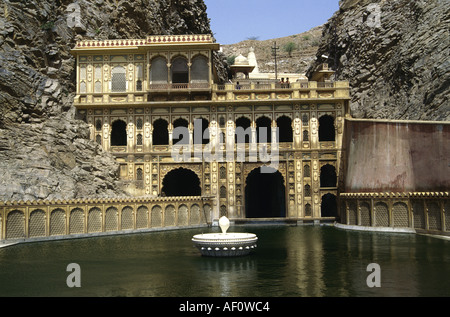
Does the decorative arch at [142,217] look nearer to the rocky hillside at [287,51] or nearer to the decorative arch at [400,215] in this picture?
the decorative arch at [400,215]

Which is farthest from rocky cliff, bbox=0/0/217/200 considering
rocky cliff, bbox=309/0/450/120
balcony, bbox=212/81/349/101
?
rocky cliff, bbox=309/0/450/120

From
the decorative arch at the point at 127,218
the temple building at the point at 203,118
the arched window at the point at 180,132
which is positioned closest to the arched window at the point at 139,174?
the temple building at the point at 203,118

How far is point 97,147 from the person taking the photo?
3544 cm

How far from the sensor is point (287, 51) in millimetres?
96062

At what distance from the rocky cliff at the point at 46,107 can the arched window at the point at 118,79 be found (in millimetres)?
3518

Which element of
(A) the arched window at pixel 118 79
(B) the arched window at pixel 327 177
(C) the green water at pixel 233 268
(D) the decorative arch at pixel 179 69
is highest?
(D) the decorative arch at pixel 179 69

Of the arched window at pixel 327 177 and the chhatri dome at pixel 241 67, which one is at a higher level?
the chhatri dome at pixel 241 67

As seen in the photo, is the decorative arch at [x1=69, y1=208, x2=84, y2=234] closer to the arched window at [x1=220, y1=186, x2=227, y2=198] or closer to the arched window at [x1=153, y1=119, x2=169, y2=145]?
the arched window at [x1=220, y1=186, x2=227, y2=198]

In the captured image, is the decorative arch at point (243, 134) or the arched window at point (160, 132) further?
the arched window at point (160, 132)

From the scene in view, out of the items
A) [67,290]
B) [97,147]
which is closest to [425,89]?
[97,147]

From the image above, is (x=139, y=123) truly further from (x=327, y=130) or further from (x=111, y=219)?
(x=327, y=130)

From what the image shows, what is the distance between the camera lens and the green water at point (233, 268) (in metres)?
12.4

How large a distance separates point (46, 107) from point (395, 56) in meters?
31.8

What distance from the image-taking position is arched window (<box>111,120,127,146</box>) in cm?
3972
